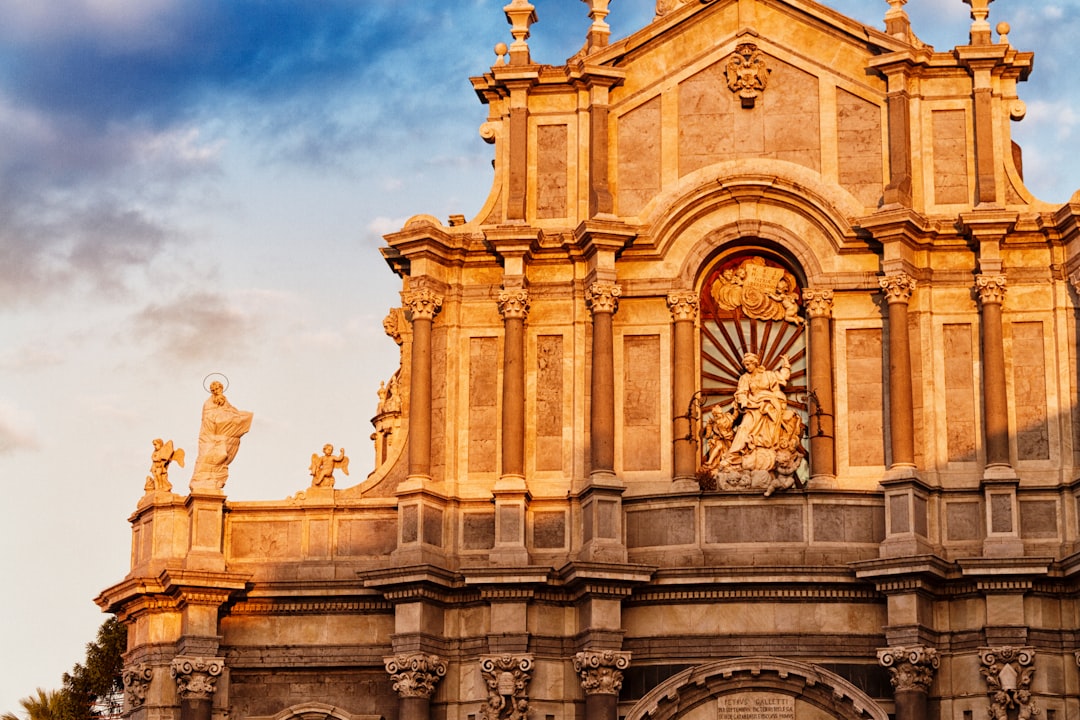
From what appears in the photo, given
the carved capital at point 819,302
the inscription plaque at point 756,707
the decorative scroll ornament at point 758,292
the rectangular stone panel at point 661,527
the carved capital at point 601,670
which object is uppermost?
the decorative scroll ornament at point 758,292

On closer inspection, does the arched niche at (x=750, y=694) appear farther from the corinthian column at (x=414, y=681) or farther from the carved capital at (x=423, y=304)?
the carved capital at (x=423, y=304)

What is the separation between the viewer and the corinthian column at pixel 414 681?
27688 mm

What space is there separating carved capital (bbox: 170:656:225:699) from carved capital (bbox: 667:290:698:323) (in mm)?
6916

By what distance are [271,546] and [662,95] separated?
7.51 metres

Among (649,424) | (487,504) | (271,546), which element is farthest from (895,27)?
(271,546)

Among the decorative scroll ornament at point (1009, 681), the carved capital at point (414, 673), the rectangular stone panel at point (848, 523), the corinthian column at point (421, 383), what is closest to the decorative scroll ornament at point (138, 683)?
the carved capital at point (414, 673)

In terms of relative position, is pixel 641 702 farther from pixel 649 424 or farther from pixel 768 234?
pixel 768 234

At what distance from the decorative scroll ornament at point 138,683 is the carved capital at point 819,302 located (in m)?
9.07

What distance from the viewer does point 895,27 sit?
30.1 meters

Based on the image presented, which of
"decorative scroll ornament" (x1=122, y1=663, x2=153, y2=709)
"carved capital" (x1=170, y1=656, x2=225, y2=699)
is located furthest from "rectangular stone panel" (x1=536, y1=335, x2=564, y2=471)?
"decorative scroll ornament" (x1=122, y1=663, x2=153, y2=709)

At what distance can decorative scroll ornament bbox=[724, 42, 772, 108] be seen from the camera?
30.0 m

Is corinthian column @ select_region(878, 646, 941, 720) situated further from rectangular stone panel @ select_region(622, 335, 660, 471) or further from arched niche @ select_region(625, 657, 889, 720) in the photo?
rectangular stone panel @ select_region(622, 335, 660, 471)

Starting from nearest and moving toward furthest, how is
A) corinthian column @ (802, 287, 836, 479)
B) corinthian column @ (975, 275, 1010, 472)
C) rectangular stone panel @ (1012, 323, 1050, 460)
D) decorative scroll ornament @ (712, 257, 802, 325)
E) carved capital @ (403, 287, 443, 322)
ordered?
corinthian column @ (975, 275, 1010, 472) < rectangular stone panel @ (1012, 323, 1050, 460) < corinthian column @ (802, 287, 836, 479) < carved capital @ (403, 287, 443, 322) < decorative scroll ornament @ (712, 257, 802, 325)

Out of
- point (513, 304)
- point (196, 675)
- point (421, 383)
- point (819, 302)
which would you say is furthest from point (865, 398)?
point (196, 675)
